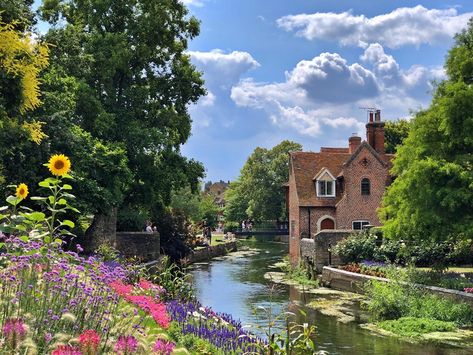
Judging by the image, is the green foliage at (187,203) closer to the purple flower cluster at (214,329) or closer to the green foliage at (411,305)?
A: the green foliage at (411,305)

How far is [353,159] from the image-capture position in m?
41.6

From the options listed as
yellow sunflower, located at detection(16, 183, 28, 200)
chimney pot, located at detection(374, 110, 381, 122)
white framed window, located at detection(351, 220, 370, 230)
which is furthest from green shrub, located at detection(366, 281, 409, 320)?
chimney pot, located at detection(374, 110, 381, 122)

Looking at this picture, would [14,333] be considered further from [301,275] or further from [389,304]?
[301,275]

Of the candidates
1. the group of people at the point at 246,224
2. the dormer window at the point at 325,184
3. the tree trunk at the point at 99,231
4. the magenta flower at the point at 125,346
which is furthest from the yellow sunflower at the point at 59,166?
the group of people at the point at 246,224

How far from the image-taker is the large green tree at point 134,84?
2736 cm

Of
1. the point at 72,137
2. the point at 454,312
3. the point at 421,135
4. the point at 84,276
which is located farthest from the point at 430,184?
the point at 84,276

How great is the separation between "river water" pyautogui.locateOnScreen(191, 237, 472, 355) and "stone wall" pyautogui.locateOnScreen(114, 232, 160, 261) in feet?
9.82

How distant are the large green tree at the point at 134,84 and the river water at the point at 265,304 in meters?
6.33

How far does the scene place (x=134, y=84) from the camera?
32688 mm

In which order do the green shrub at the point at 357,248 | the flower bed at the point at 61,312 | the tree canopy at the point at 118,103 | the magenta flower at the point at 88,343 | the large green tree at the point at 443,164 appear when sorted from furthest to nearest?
the green shrub at the point at 357,248 < the tree canopy at the point at 118,103 < the large green tree at the point at 443,164 < the flower bed at the point at 61,312 < the magenta flower at the point at 88,343

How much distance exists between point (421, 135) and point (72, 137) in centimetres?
1360

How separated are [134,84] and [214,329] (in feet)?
81.7

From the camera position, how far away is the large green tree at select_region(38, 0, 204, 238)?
27359 mm

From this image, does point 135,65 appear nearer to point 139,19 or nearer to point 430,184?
point 139,19
